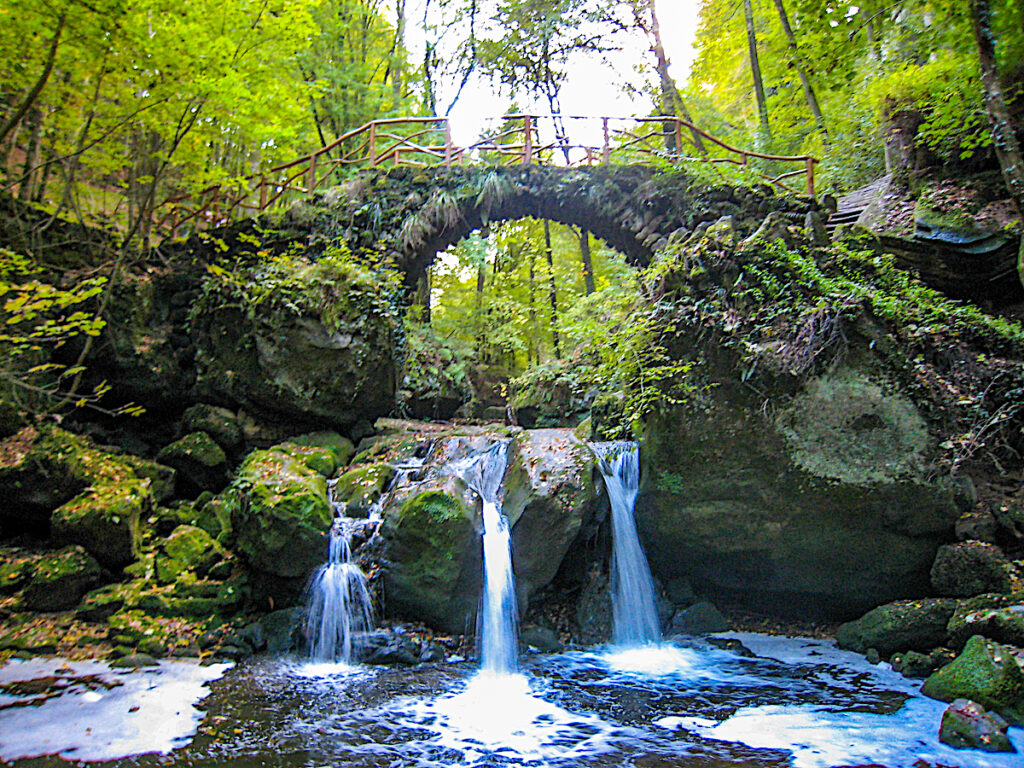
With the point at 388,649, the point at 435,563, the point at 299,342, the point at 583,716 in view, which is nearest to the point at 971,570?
the point at 583,716

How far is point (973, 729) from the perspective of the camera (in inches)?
172

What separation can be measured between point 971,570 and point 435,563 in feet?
19.9

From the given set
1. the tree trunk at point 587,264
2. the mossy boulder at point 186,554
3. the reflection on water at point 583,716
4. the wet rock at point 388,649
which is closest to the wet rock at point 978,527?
the reflection on water at point 583,716

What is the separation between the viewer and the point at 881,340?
7602 millimetres

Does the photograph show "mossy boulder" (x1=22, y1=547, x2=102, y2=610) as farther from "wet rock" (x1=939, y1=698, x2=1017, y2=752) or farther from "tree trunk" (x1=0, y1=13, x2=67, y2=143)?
"wet rock" (x1=939, y1=698, x2=1017, y2=752)

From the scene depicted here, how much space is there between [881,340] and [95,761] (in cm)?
912

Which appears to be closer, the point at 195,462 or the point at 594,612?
the point at 594,612

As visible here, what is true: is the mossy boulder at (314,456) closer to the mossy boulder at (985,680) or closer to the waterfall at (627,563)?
the waterfall at (627,563)

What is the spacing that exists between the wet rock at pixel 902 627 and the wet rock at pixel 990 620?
17 centimetres

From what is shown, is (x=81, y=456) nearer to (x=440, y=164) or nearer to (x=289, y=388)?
(x=289, y=388)

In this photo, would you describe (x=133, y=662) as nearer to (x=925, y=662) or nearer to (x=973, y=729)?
(x=973, y=729)

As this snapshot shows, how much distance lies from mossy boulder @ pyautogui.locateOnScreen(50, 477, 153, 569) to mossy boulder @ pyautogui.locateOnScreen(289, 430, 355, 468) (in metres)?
2.91

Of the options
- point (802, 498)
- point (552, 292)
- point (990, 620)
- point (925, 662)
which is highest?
point (552, 292)

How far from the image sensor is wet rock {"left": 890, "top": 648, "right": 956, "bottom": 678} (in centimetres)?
583
